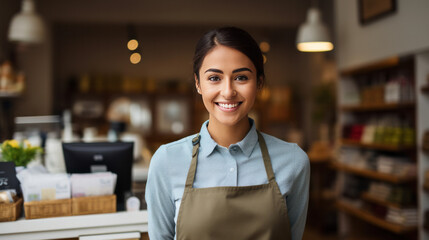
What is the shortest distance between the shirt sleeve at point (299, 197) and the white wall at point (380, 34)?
9.10ft

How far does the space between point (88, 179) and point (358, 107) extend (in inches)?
140

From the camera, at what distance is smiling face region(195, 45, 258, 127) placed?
140cm

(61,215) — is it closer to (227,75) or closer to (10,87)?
(227,75)

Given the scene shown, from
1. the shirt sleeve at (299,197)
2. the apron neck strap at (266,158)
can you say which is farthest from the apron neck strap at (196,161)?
the shirt sleeve at (299,197)

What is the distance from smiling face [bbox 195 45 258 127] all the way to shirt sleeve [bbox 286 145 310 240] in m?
0.31

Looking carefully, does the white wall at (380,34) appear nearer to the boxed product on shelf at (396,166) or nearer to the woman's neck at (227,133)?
the boxed product on shelf at (396,166)

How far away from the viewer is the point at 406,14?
3.96 meters

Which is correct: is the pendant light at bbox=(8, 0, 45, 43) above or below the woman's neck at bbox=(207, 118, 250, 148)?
above

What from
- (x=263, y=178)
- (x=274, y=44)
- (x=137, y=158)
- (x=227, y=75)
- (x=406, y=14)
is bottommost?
(x=137, y=158)

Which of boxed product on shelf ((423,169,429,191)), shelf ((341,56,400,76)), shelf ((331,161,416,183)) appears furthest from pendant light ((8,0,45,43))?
boxed product on shelf ((423,169,429,191))

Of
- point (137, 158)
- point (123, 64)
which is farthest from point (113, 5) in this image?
point (137, 158)

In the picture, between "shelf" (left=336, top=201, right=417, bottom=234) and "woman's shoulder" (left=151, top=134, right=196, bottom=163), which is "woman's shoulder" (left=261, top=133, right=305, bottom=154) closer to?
"woman's shoulder" (left=151, top=134, right=196, bottom=163)

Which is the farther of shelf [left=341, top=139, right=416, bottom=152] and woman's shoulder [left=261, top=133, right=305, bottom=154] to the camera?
shelf [left=341, top=139, right=416, bottom=152]

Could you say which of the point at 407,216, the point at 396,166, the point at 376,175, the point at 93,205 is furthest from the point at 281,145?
the point at 376,175
